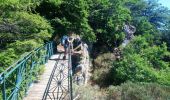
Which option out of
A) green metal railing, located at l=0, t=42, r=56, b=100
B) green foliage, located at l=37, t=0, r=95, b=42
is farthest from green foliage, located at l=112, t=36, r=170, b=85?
green metal railing, located at l=0, t=42, r=56, b=100

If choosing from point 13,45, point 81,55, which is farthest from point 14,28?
point 81,55

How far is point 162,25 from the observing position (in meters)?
34.7

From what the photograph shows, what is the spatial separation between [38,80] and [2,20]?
9.45ft

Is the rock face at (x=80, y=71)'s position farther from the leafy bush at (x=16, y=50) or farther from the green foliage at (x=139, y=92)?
the leafy bush at (x=16, y=50)

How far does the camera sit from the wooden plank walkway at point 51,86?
11.5 meters

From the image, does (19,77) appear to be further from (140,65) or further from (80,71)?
(140,65)

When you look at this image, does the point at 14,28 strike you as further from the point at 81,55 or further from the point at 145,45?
the point at 145,45

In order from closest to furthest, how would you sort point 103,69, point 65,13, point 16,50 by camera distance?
point 16,50 < point 65,13 < point 103,69

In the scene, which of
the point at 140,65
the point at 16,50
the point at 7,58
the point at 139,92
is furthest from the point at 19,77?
the point at 140,65

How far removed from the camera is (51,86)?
510 inches

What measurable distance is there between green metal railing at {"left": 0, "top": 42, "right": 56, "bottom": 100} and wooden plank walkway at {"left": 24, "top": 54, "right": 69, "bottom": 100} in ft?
1.01

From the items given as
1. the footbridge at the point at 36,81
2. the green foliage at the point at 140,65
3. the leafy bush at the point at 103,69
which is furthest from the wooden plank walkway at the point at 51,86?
the green foliage at the point at 140,65

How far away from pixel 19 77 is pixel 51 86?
2.82m

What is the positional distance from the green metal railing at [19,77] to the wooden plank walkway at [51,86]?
309 millimetres
